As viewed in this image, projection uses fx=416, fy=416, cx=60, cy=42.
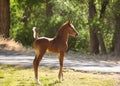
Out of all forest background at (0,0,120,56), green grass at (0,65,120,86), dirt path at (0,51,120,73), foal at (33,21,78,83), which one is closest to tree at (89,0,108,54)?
forest background at (0,0,120,56)

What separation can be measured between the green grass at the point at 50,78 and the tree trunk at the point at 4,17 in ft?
37.0

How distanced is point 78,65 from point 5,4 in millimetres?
10917

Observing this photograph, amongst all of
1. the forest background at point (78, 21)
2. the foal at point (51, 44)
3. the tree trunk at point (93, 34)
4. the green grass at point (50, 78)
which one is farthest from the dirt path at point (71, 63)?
the tree trunk at point (93, 34)

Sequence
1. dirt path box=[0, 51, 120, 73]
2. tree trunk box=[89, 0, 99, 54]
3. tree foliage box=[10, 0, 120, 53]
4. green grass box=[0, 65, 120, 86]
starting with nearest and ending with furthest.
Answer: green grass box=[0, 65, 120, 86], dirt path box=[0, 51, 120, 73], tree foliage box=[10, 0, 120, 53], tree trunk box=[89, 0, 99, 54]

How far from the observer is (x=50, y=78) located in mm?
12820

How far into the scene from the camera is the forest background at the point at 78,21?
25.9 metres

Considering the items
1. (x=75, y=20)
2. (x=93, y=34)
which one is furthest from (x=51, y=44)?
(x=75, y=20)

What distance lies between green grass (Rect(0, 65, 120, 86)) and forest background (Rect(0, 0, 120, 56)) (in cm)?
930

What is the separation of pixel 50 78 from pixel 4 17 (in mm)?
13915

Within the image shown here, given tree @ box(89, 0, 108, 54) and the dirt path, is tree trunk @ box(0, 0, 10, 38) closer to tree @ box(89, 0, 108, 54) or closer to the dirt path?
tree @ box(89, 0, 108, 54)

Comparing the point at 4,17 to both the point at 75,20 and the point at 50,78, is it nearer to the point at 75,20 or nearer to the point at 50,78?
the point at 75,20

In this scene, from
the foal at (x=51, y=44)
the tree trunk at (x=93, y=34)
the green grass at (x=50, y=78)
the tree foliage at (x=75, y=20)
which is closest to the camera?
the foal at (x=51, y=44)

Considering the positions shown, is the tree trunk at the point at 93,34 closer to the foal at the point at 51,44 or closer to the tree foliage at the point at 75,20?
the tree foliage at the point at 75,20

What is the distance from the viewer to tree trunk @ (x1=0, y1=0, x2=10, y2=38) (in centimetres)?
2584
